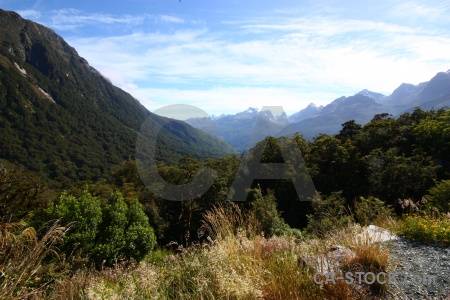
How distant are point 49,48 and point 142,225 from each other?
171m

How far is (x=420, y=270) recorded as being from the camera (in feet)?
8.73

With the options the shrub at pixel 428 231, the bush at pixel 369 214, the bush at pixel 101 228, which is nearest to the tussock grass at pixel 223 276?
the bush at pixel 369 214

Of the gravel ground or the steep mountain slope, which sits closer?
the gravel ground

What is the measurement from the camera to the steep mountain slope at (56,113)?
8162cm

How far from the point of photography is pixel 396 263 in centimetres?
254

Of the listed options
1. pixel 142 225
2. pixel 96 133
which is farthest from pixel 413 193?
pixel 96 133

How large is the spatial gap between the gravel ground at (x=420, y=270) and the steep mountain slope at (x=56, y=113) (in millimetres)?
79366

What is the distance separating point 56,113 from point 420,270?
12954 centimetres

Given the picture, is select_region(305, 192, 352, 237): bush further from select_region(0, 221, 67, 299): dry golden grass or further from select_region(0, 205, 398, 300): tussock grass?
select_region(0, 221, 67, 299): dry golden grass

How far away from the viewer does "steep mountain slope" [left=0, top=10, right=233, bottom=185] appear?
8162 cm

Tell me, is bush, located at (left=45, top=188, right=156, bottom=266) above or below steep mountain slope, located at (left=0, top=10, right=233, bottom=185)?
below
